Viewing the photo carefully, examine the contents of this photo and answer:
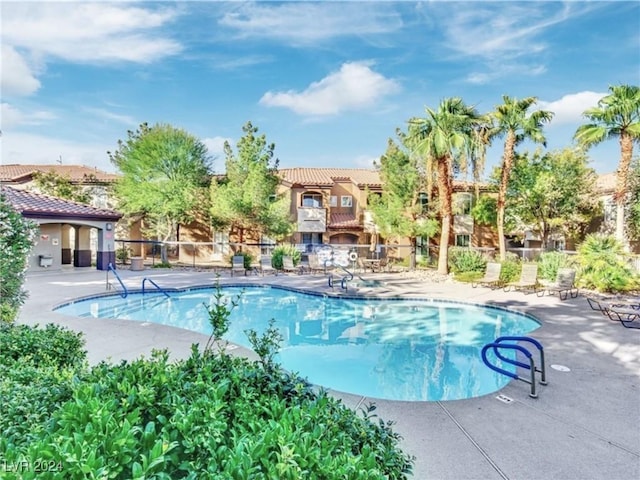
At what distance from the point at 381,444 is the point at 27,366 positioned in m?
3.62

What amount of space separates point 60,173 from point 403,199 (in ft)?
93.0

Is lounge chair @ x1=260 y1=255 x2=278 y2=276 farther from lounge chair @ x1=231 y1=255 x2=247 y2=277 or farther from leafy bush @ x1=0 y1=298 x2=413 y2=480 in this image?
leafy bush @ x1=0 y1=298 x2=413 y2=480

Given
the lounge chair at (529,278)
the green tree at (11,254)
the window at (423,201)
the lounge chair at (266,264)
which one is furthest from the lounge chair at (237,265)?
the green tree at (11,254)

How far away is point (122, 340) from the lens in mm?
7629

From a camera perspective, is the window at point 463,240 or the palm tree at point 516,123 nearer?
the palm tree at point 516,123

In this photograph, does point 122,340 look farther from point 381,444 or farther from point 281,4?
point 281,4

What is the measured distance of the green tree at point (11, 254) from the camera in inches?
203

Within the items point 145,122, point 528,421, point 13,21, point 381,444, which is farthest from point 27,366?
point 145,122

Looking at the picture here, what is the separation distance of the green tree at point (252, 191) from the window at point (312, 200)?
556 cm

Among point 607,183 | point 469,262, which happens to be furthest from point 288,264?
point 607,183

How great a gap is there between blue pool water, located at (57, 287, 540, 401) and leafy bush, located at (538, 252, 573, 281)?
5.06 m

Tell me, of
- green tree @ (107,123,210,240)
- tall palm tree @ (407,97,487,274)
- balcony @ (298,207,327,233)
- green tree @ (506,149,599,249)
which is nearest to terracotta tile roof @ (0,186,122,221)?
green tree @ (107,123,210,240)

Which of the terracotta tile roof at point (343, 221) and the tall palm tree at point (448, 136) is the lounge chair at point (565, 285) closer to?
the tall palm tree at point (448, 136)

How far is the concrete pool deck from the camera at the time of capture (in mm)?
3820
